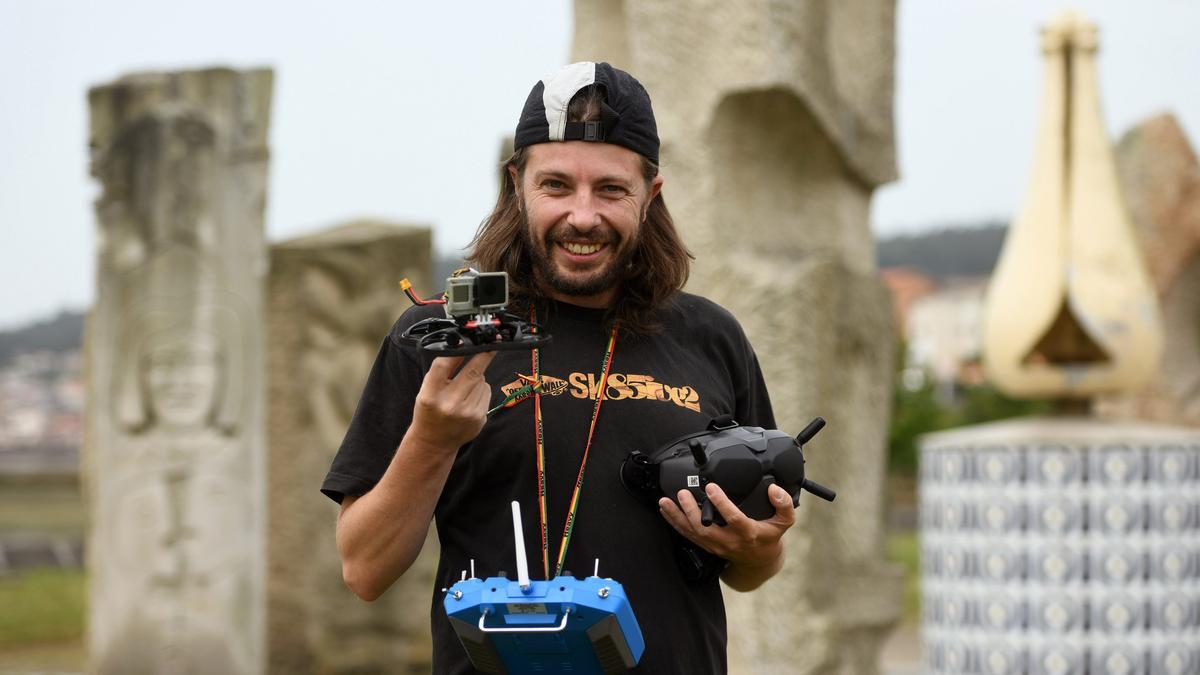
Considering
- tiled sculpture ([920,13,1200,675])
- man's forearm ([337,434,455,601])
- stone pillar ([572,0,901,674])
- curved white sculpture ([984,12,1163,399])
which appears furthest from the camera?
curved white sculpture ([984,12,1163,399])

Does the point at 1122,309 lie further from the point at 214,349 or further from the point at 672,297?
the point at 672,297

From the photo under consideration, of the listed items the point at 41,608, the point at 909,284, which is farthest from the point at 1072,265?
the point at 909,284

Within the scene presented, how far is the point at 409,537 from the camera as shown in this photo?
219cm

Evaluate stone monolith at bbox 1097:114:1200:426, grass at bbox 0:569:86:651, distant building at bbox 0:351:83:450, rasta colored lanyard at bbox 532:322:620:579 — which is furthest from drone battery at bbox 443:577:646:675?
distant building at bbox 0:351:83:450

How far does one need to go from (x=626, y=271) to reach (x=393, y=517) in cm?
48

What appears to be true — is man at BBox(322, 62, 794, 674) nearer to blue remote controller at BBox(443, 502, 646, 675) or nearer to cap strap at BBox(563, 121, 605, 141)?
cap strap at BBox(563, 121, 605, 141)

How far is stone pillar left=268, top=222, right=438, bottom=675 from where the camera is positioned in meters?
8.98

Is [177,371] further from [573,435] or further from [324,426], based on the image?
[573,435]

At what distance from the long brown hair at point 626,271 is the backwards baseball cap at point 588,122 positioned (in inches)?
0.5

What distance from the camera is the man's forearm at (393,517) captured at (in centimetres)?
212

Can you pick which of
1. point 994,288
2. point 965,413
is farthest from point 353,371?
point 965,413

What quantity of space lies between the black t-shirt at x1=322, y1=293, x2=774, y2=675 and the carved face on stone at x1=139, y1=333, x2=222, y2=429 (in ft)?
17.6

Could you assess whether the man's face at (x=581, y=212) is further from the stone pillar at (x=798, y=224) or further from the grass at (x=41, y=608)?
the grass at (x=41, y=608)

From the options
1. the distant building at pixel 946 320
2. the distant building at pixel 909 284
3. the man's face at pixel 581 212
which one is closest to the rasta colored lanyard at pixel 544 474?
the man's face at pixel 581 212
